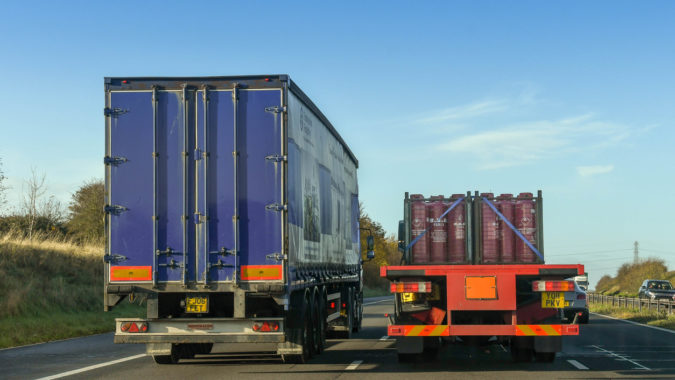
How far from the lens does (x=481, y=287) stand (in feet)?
41.9

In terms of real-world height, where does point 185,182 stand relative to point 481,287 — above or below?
above

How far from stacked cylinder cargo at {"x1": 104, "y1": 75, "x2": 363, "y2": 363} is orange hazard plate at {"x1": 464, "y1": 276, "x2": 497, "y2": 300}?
101 inches

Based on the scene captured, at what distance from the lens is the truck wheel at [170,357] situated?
1399 centimetres

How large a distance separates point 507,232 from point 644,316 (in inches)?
825

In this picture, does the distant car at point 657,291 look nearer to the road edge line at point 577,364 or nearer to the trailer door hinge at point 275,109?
the road edge line at point 577,364

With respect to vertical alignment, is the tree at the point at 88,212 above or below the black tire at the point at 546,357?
above

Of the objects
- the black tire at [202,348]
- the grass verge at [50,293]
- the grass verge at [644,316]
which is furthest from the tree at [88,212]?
the black tire at [202,348]

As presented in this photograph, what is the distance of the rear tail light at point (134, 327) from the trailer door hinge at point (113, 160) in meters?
2.28

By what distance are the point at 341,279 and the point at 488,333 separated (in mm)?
6064

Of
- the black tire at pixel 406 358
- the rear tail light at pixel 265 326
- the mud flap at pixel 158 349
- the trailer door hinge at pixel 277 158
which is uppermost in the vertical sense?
the trailer door hinge at pixel 277 158

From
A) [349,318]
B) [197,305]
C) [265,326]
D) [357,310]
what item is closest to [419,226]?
[265,326]

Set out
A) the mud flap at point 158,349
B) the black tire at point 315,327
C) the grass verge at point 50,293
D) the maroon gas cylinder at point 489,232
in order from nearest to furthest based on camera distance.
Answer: the mud flap at point 158,349
the black tire at point 315,327
the maroon gas cylinder at point 489,232
the grass verge at point 50,293

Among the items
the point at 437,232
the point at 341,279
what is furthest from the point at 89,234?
the point at 437,232

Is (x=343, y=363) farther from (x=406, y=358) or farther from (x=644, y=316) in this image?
(x=644, y=316)
